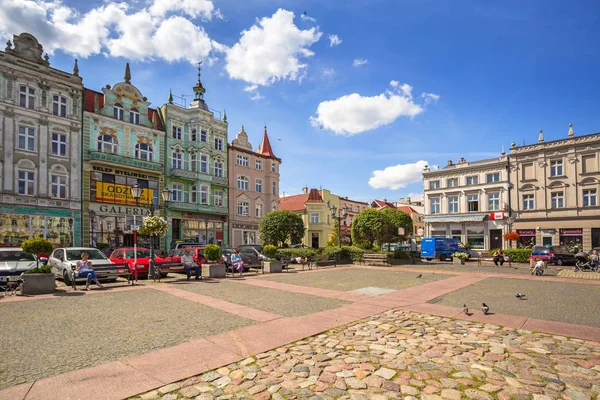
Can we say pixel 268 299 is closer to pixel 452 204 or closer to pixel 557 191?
pixel 557 191

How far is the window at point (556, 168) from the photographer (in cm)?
4078

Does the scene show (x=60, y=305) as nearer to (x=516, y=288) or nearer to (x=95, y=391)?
(x=95, y=391)

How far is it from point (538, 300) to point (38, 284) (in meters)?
16.6

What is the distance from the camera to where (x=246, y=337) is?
273 inches

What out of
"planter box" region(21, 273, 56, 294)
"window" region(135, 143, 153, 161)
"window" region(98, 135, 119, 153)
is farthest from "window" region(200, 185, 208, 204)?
"planter box" region(21, 273, 56, 294)

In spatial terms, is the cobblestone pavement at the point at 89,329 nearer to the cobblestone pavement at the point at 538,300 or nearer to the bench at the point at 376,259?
the cobblestone pavement at the point at 538,300

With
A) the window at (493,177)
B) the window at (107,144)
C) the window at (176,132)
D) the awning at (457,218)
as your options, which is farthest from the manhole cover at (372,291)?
the window at (493,177)

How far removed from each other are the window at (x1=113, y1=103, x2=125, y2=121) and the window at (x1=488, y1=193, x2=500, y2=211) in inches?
1740

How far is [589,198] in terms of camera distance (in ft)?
127

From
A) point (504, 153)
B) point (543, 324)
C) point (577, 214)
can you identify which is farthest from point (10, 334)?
point (504, 153)

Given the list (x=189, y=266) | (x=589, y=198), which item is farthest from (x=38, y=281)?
(x=589, y=198)

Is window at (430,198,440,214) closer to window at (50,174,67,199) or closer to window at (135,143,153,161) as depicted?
window at (135,143,153,161)

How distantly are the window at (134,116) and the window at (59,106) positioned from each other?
5609 mm

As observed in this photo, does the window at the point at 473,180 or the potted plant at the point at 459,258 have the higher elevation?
the window at the point at 473,180
